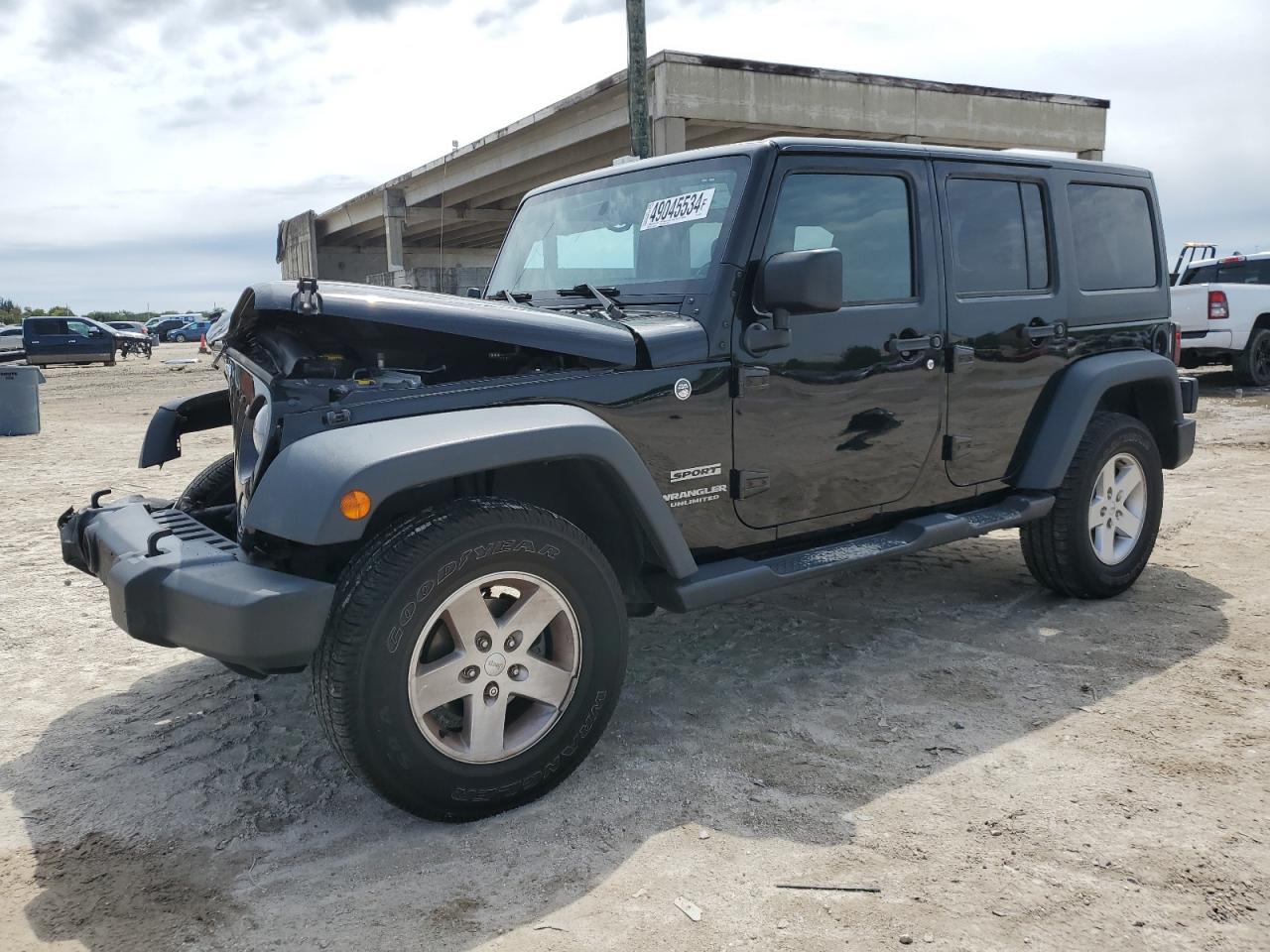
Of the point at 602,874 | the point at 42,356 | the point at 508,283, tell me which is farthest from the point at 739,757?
the point at 42,356

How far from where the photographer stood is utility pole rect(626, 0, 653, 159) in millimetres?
12695

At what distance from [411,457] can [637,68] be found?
11455mm

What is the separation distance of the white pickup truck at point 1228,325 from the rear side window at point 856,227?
11335 millimetres

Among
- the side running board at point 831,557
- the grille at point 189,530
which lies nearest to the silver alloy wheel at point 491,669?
the side running board at point 831,557

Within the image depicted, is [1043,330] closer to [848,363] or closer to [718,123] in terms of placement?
[848,363]

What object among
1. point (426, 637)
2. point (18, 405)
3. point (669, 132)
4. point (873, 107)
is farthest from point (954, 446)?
point (873, 107)

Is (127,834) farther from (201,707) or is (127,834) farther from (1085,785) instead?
(1085,785)

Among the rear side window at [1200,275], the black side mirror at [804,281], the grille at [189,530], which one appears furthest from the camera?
the rear side window at [1200,275]

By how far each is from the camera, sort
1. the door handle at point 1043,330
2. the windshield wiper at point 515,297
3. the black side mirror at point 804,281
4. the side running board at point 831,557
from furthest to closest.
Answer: the door handle at point 1043,330 < the windshield wiper at point 515,297 < the side running board at point 831,557 < the black side mirror at point 804,281

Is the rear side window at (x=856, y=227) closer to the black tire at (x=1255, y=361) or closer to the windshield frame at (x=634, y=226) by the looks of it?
the windshield frame at (x=634, y=226)

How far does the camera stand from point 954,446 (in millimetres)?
4168

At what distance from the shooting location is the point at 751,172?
139 inches

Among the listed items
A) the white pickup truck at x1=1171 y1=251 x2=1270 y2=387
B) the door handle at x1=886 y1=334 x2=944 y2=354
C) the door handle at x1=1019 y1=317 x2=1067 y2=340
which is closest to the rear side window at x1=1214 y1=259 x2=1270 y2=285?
the white pickup truck at x1=1171 y1=251 x2=1270 y2=387

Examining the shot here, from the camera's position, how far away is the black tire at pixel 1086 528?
4.56 metres
